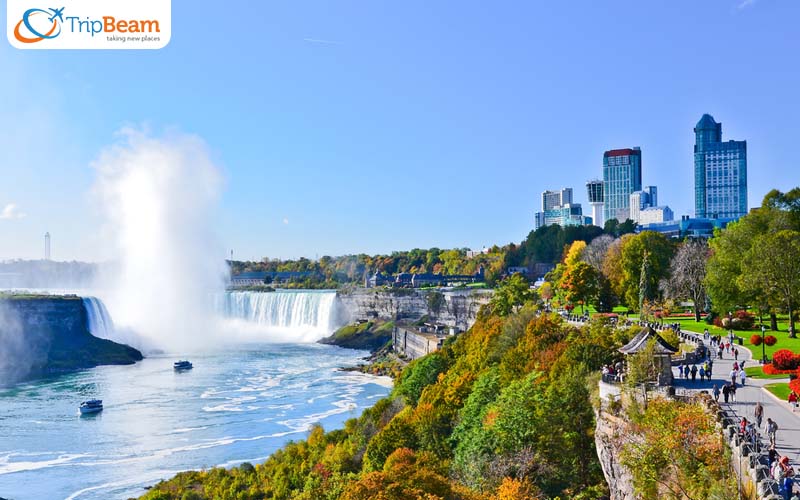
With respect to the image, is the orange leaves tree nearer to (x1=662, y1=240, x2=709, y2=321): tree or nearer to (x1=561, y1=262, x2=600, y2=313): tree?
(x1=662, y1=240, x2=709, y2=321): tree

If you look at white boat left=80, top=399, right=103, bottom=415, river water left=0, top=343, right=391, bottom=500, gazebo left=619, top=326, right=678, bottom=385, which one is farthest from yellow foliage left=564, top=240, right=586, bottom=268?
gazebo left=619, top=326, right=678, bottom=385

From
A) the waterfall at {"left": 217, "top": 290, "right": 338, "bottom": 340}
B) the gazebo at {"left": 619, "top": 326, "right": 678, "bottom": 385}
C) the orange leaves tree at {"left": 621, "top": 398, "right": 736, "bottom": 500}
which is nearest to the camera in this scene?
the orange leaves tree at {"left": 621, "top": 398, "right": 736, "bottom": 500}

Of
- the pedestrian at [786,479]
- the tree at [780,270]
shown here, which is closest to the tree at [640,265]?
the tree at [780,270]

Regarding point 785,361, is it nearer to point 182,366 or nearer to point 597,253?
point 597,253

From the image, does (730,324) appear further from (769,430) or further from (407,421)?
(769,430)

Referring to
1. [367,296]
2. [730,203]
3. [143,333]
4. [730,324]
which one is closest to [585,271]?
[730,324]

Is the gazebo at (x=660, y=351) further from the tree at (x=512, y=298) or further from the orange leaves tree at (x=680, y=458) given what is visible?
the tree at (x=512, y=298)
